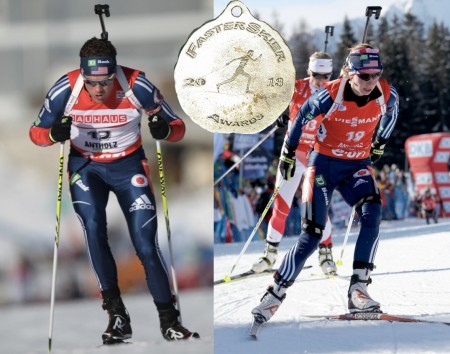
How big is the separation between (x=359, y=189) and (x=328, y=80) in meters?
0.55

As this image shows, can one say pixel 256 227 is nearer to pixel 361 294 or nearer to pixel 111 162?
pixel 361 294

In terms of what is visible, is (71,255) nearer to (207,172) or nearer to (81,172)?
(81,172)

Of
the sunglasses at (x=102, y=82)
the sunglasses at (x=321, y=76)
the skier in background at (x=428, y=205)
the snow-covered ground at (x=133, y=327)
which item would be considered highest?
the sunglasses at (x=321, y=76)

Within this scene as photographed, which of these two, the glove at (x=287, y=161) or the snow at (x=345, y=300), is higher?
the glove at (x=287, y=161)

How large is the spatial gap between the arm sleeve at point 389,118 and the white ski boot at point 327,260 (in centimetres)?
62

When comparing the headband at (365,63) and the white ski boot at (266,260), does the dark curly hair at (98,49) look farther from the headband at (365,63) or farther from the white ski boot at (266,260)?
the white ski boot at (266,260)

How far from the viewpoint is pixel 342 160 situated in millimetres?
4230

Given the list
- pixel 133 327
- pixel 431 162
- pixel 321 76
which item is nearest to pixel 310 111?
pixel 321 76

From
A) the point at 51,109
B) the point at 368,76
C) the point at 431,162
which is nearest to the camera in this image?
the point at 368,76

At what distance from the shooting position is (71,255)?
427 cm

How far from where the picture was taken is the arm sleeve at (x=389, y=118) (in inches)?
165

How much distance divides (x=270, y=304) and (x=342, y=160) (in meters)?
0.79

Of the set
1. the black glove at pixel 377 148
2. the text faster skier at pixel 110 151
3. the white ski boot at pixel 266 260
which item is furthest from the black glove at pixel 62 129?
the black glove at pixel 377 148

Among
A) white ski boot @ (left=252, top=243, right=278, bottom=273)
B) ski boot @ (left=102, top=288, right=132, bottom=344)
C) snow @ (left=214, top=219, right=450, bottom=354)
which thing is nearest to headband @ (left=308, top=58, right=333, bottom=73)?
snow @ (left=214, top=219, right=450, bottom=354)
